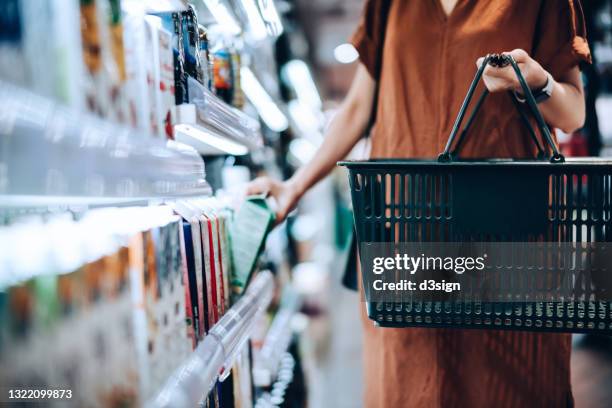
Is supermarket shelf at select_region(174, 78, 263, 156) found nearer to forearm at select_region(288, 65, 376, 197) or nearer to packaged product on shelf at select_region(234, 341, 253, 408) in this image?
forearm at select_region(288, 65, 376, 197)

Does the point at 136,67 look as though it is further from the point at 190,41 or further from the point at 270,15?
the point at 270,15

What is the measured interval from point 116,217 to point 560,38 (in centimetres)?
99

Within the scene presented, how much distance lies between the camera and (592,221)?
0.89 m

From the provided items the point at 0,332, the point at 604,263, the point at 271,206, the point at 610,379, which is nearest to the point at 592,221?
the point at 604,263

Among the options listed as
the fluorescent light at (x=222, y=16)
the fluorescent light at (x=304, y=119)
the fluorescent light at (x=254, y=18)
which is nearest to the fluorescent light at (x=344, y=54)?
the fluorescent light at (x=304, y=119)

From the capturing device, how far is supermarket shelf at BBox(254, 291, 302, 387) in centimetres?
205

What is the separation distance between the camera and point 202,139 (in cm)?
128

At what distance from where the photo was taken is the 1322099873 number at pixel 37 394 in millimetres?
514

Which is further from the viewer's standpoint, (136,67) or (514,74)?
(514,74)

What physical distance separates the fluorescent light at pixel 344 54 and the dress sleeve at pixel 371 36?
5.17 meters

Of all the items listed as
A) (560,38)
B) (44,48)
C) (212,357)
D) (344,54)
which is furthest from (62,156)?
(344,54)

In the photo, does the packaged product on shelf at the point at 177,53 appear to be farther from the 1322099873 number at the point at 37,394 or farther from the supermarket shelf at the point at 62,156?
the 1322099873 number at the point at 37,394

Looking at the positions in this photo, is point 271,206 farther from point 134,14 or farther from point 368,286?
point 134,14

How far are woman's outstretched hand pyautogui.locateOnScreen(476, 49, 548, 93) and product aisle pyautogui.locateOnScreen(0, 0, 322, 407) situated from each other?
57 centimetres
